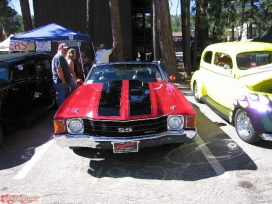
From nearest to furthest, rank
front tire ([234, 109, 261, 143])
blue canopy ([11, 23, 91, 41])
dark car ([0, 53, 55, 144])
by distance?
front tire ([234, 109, 261, 143]) < dark car ([0, 53, 55, 144]) < blue canopy ([11, 23, 91, 41])

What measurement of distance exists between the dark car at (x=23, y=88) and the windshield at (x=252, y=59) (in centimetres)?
444

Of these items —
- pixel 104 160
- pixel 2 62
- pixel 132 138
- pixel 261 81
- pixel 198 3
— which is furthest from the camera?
pixel 198 3

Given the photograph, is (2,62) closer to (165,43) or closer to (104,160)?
(104,160)

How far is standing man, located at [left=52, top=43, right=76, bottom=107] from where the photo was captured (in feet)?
19.0

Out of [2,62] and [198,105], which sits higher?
[2,62]

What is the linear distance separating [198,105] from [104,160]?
13.4 feet

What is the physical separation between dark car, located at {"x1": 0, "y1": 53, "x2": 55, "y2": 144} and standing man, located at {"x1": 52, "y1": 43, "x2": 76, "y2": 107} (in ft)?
1.74

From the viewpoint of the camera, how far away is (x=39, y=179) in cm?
342

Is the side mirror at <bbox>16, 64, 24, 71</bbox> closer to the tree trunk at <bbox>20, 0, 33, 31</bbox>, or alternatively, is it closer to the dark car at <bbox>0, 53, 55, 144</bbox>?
the dark car at <bbox>0, 53, 55, 144</bbox>

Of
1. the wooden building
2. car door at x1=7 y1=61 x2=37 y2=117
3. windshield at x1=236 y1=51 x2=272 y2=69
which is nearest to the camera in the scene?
car door at x1=7 y1=61 x2=37 y2=117

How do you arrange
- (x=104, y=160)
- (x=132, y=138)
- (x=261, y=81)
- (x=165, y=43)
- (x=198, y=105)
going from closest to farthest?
(x=132, y=138) < (x=104, y=160) < (x=261, y=81) < (x=198, y=105) < (x=165, y=43)

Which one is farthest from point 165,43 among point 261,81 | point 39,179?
point 39,179

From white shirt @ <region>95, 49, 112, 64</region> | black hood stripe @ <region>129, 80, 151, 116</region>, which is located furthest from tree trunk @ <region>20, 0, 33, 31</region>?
black hood stripe @ <region>129, 80, 151, 116</region>

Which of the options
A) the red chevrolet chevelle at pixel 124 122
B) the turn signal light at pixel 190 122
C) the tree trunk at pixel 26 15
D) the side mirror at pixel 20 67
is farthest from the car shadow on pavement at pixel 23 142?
the tree trunk at pixel 26 15
